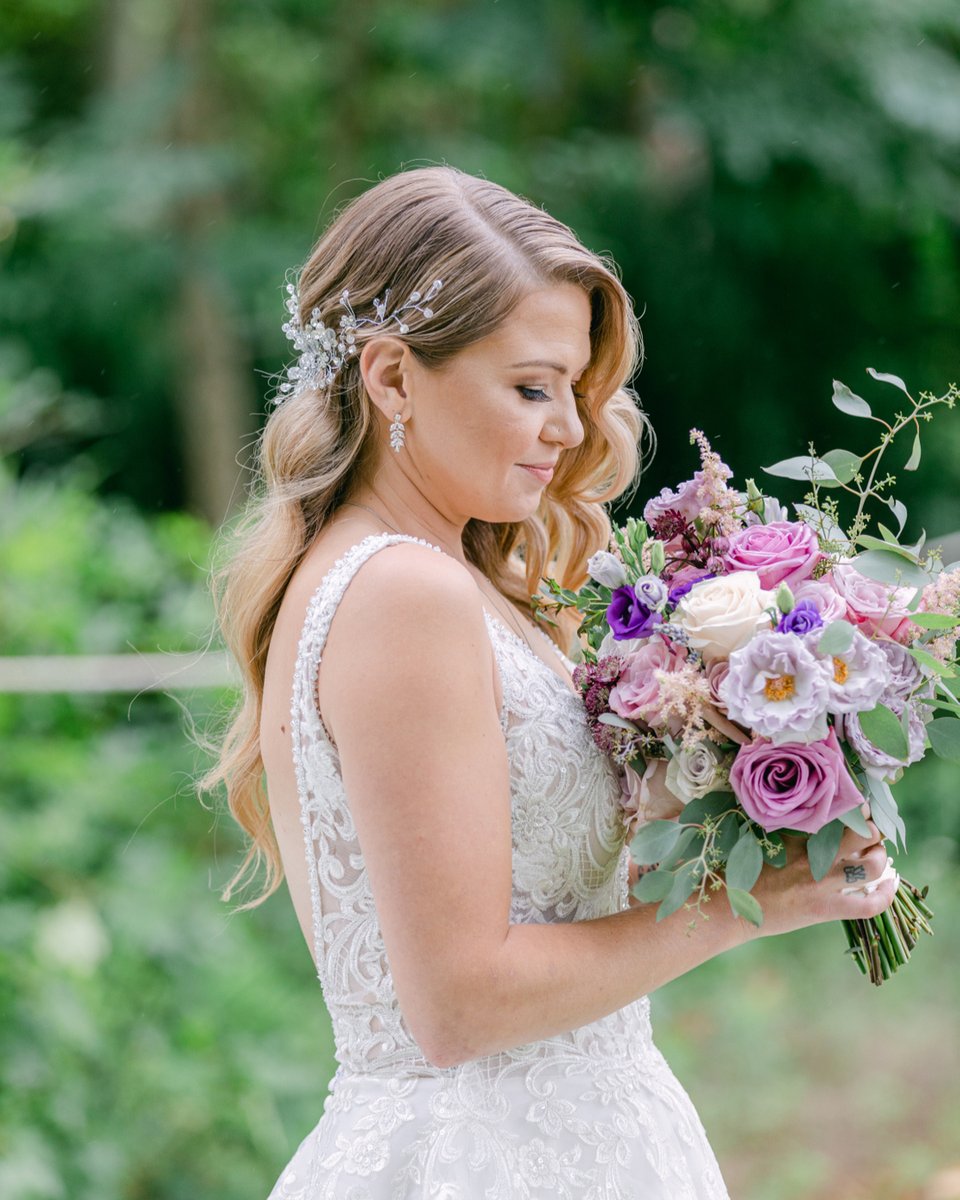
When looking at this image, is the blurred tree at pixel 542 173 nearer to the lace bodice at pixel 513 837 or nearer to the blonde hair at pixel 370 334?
the blonde hair at pixel 370 334

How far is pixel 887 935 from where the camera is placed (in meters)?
1.84

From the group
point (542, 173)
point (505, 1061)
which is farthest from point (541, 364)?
point (542, 173)

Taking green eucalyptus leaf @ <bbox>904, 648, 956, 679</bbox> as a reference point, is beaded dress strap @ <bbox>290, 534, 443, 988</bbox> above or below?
below

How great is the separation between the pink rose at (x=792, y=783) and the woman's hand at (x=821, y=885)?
0.41ft

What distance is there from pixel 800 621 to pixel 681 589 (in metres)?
0.18

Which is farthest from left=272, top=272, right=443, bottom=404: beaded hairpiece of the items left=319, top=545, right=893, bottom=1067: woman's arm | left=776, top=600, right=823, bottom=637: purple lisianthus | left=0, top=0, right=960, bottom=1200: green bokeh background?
left=0, top=0, right=960, bottom=1200: green bokeh background

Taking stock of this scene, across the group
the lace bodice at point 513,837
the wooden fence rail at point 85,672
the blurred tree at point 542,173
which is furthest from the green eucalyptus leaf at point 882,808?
the blurred tree at point 542,173

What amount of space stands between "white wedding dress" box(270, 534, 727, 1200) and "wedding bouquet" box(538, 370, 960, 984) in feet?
0.28

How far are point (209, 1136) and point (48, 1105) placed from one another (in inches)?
20.7

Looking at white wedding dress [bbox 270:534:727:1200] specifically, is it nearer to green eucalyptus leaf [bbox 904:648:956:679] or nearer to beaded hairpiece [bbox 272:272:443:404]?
beaded hairpiece [bbox 272:272:443:404]

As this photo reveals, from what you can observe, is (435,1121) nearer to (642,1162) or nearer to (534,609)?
(642,1162)

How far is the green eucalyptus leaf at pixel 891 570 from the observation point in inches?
65.7

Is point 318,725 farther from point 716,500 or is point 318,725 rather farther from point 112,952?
point 112,952

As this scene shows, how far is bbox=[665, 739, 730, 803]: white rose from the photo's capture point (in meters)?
1.55
